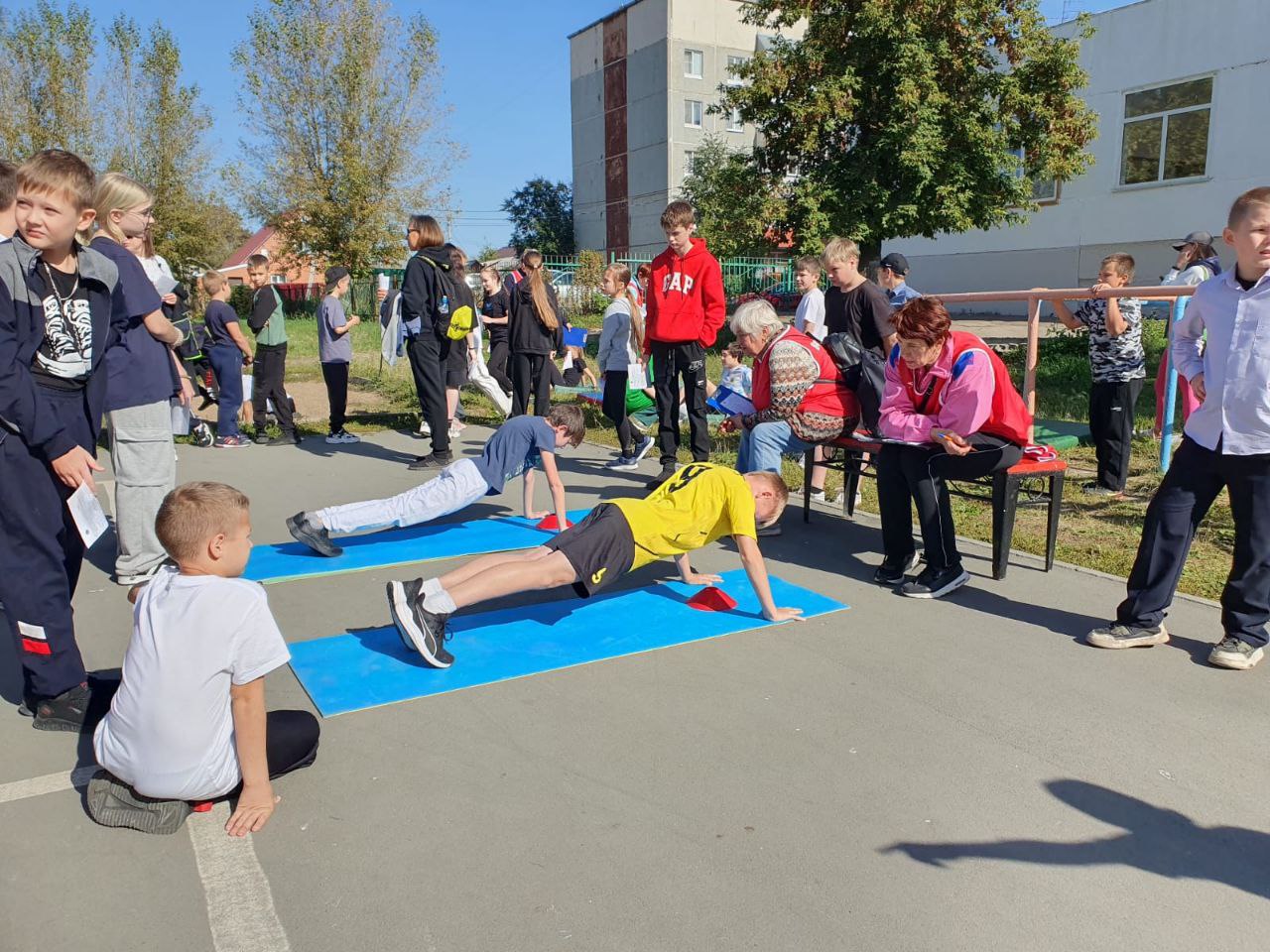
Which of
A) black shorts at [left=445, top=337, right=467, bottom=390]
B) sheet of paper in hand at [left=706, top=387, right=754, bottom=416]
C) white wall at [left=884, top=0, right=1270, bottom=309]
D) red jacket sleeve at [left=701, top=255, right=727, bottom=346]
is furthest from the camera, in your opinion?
white wall at [left=884, top=0, right=1270, bottom=309]

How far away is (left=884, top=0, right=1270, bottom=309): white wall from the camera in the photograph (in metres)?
21.7

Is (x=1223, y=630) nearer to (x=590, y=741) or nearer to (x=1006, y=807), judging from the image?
(x=1006, y=807)

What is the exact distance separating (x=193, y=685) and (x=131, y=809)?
1.70ft

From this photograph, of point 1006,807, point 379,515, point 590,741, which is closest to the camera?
point 1006,807

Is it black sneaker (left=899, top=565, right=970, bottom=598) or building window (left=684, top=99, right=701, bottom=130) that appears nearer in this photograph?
black sneaker (left=899, top=565, right=970, bottom=598)

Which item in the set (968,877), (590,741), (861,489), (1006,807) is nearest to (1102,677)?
(1006,807)

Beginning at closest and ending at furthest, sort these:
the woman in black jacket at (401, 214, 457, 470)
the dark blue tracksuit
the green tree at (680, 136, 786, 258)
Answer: the dark blue tracksuit < the woman in black jacket at (401, 214, 457, 470) < the green tree at (680, 136, 786, 258)

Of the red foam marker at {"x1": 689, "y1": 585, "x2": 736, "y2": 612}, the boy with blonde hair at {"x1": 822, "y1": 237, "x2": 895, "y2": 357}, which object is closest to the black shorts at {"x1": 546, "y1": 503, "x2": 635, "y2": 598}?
the red foam marker at {"x1": 689, "y1": 585, "x2": 736, "y2": 612}

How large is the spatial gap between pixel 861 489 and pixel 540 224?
6176 cm

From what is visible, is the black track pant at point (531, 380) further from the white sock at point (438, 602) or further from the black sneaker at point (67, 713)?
the black sneaker at point (67, 713)

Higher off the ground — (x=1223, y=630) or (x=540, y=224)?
(x=540, y=224)

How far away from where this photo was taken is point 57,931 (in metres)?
2.51

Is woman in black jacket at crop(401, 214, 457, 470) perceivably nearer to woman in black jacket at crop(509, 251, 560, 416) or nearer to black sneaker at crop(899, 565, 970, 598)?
woman in black jacket at crop(509, 251, 560, 416)

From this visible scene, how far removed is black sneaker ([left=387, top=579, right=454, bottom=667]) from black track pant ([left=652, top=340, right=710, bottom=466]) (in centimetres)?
430
